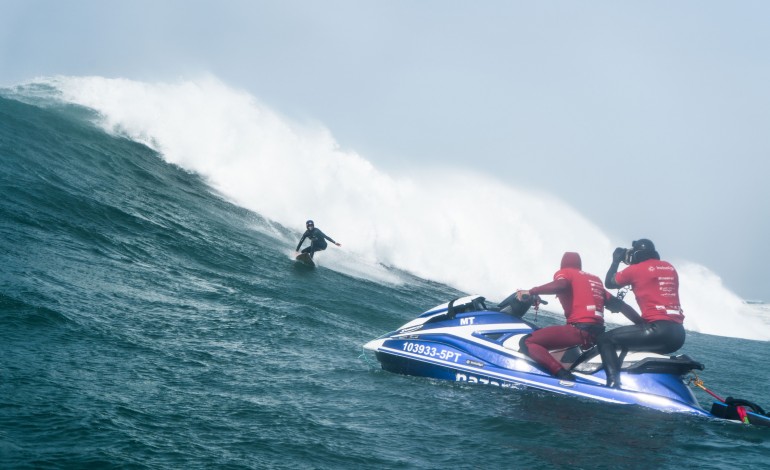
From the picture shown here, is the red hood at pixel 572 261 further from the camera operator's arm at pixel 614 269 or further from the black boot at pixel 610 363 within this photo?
the black boot at pixel 610 363

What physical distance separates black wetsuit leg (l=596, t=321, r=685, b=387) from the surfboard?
10066mm

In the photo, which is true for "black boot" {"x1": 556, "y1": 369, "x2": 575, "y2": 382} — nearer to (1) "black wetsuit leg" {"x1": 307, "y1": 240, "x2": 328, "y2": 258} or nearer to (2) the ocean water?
(2) the ocean water

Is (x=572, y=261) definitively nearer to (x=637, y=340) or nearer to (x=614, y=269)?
(x=614, y=269)

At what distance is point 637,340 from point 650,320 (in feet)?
0.99

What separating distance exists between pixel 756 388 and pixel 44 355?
11185 mm

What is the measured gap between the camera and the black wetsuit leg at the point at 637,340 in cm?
672

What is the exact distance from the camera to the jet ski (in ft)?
21.7

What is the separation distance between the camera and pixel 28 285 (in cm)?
727

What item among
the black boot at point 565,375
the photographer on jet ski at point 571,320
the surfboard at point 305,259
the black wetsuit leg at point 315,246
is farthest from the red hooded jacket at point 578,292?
the black wetsuit leg at point 315,246

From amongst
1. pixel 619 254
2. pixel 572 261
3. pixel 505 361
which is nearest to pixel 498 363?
pixel 505 361

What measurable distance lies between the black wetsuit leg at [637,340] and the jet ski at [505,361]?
0.11 m

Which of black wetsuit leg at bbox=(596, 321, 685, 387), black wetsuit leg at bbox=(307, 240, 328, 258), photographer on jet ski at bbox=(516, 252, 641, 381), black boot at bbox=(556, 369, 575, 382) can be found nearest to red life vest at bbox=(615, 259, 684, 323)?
black wetsuit leg at bbox=(596, 321, 685, 387)

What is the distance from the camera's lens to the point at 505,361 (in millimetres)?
7391

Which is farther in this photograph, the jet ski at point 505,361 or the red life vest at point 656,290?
the red life vest at point 656,290
